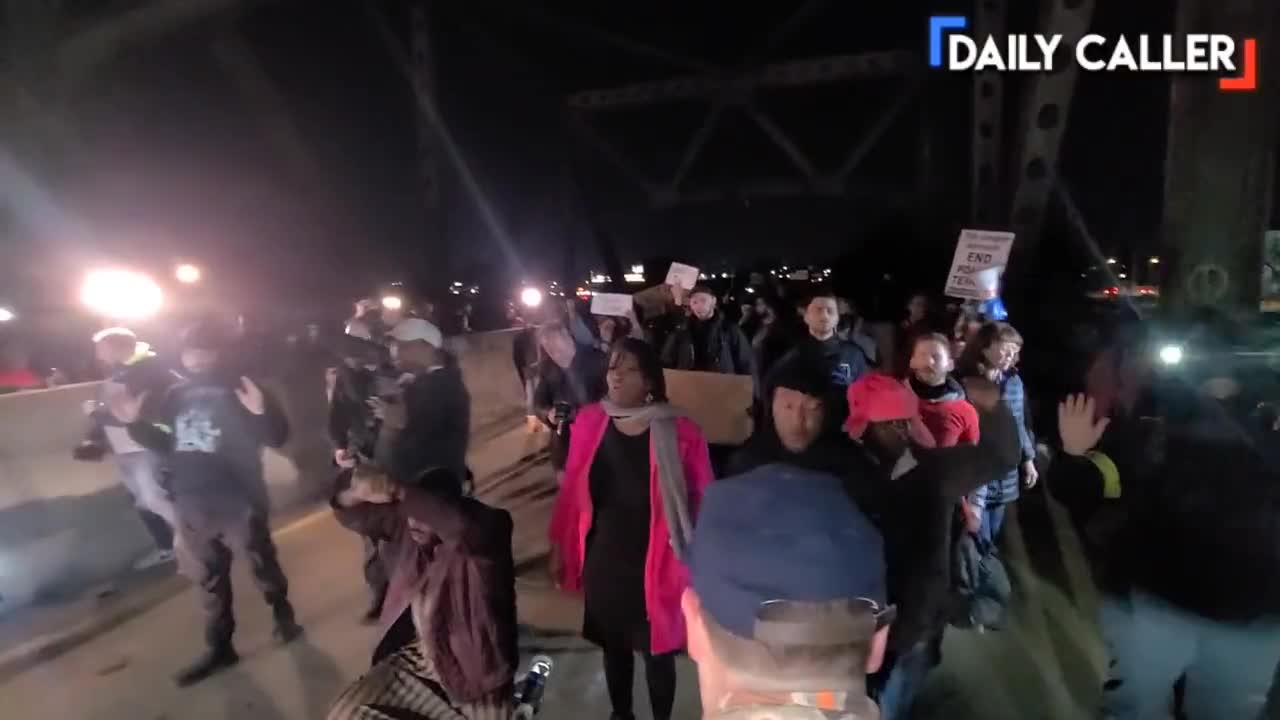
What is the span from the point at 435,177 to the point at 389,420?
8921 mm

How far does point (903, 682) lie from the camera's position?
3.62m

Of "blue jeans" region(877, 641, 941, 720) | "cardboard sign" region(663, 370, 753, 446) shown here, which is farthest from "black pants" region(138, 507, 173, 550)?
"blue jeans" region(877, 641, 941, 720)

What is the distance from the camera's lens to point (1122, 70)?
8.35m

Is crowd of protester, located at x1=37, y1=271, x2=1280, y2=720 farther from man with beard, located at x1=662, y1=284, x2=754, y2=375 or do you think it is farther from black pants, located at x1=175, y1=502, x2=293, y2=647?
man with beard, located at x1=662, y1=284, x2=754, y2=375

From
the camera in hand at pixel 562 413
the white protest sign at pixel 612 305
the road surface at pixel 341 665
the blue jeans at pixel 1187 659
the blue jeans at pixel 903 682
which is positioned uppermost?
the white protest sign at pixel 612 305

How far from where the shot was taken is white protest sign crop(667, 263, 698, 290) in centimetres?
937

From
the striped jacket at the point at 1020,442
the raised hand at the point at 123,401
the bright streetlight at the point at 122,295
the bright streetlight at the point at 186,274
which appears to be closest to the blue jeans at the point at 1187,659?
the striped jacket at the point at 1020,442

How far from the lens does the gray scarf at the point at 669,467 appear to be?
3.41 m

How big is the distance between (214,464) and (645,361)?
2.44m

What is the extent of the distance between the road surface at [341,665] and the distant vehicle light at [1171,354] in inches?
74.1

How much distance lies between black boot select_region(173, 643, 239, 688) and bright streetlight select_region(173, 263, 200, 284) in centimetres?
940

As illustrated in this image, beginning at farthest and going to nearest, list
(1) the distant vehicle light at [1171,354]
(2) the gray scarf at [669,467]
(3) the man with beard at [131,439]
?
(3) the man with beard at [131,439], (2) the gray scarf at [669,467], (1) the distant vehicle light at [1171,354]

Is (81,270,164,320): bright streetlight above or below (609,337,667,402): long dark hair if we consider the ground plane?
above

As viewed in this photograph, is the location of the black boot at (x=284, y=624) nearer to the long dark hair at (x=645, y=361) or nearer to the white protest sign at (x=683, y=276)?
the long dark hair at (x=645, y=361)
